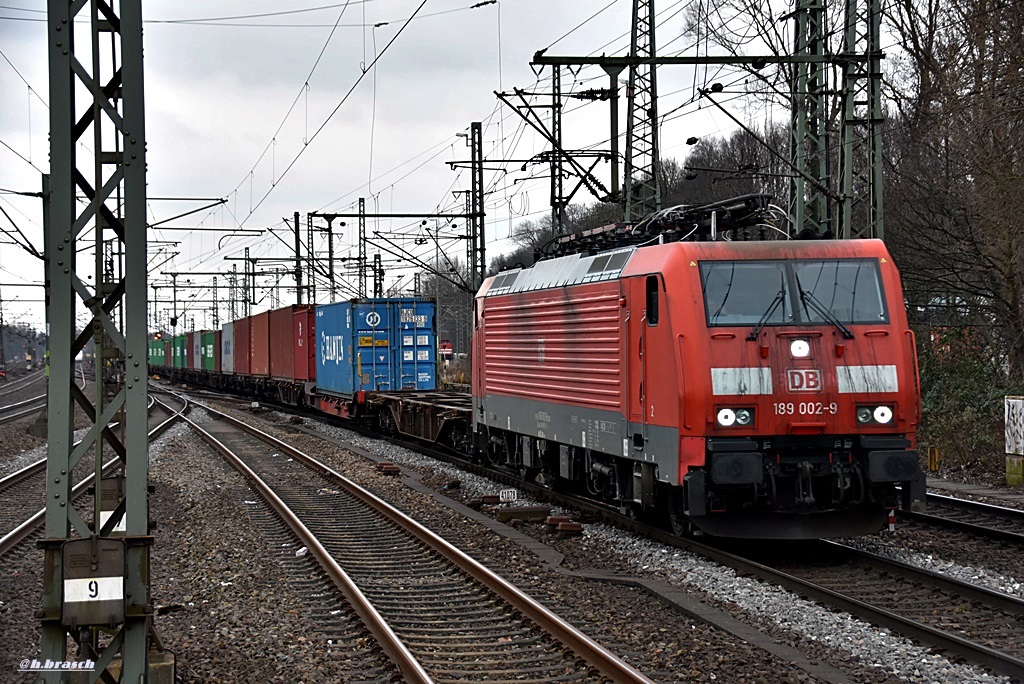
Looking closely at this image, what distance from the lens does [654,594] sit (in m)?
9.10

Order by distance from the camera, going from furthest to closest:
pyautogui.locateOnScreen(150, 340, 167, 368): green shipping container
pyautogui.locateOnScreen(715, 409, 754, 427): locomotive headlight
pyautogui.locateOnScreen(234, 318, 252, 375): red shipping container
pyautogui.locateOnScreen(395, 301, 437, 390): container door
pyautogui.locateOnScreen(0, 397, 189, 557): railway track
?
pyautogui.locateOnScreen(150, 340, 167, 368): green shipping container
pyautogui.locateOnScreen(234, 318, 252, 375): red shipping container
pyautogui.locateOnScreen(395, 301, 437, 390): container door
pyautogui.locateOnScreen(0, 397, 189, 557): railway track
pyautogui.locateOnScreen(715, 409, 754, 427): locomotive headlight

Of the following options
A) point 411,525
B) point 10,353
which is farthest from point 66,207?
point 10,353

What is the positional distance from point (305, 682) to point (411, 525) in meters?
5.70

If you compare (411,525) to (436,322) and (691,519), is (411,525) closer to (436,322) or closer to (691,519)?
(691,519)

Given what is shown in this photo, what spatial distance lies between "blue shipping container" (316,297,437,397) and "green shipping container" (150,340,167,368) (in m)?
49.7

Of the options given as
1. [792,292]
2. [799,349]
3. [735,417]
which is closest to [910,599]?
[735,417]

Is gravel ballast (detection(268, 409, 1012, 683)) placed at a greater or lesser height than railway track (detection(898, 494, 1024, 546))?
lesser

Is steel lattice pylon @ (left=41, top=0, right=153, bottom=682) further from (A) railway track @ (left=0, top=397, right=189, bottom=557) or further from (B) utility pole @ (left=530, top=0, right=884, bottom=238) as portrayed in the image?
(B) utility pole @ (left=530, top=0, right=884, bottom=238)

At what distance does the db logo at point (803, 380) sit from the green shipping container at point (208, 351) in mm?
45824

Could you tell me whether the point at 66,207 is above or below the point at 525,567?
above

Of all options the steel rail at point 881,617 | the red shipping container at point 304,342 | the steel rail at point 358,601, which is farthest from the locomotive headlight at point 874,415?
the red shipping container at point 304,342

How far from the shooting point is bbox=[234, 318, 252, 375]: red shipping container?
43281 millimetres

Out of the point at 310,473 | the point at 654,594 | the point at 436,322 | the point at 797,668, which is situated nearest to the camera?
the point at 797,668

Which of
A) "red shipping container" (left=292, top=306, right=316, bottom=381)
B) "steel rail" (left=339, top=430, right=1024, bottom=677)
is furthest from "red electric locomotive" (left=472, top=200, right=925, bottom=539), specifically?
"red shipping container" (left=292, top=306, right=316, bottom=381)
